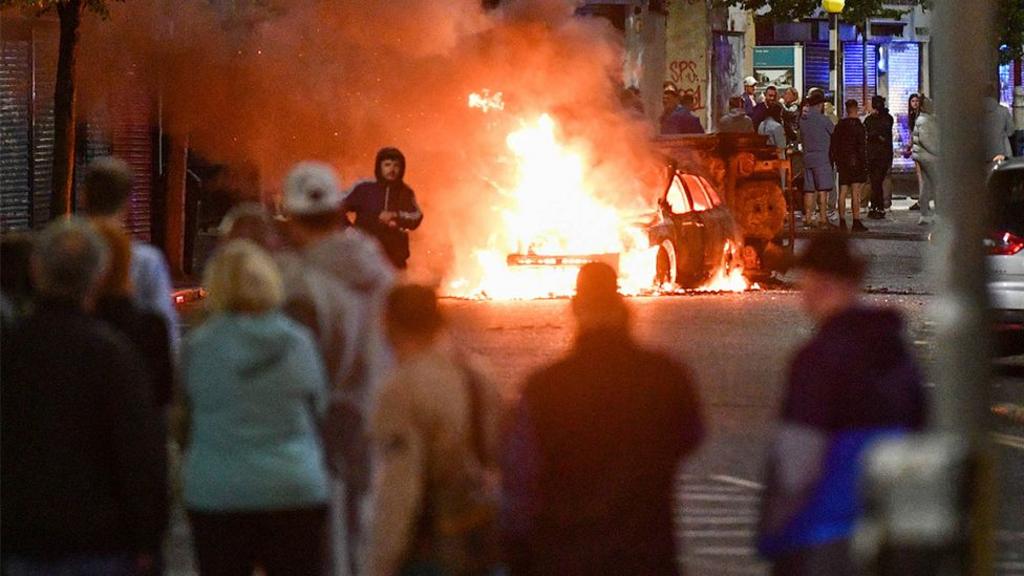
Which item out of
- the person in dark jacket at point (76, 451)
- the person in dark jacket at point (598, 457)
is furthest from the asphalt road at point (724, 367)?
the person in dark jacket at point (76, 451)

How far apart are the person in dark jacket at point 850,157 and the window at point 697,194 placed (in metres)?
10.1

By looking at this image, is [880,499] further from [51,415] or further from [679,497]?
[679,497]

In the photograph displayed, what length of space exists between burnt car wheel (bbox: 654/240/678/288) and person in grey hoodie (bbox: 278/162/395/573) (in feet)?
42.3

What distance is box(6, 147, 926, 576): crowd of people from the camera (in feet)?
19.5

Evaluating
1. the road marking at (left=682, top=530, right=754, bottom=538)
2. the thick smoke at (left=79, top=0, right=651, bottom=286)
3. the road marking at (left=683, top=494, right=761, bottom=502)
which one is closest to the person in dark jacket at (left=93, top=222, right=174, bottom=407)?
the road marking at (left=682, top=530, right=754, bottom=538)

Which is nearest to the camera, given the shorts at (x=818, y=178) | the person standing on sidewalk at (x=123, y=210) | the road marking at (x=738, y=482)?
the person standing on sidewalk at (x=123, y=210)

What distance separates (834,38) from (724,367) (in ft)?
77.4

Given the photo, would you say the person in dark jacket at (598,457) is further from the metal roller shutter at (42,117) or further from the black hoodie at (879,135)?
the black hoodie at (879,135)

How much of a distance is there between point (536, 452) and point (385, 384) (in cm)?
47

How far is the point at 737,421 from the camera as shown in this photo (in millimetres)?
13031

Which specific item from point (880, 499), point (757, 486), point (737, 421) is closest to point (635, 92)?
point (737, 421)

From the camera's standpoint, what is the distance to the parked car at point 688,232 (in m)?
20.5

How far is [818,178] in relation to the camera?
3084 centimetres

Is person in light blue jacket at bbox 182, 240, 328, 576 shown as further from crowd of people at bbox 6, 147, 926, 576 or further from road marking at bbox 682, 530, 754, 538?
road marking at bbox 682, 530, 754, 538
